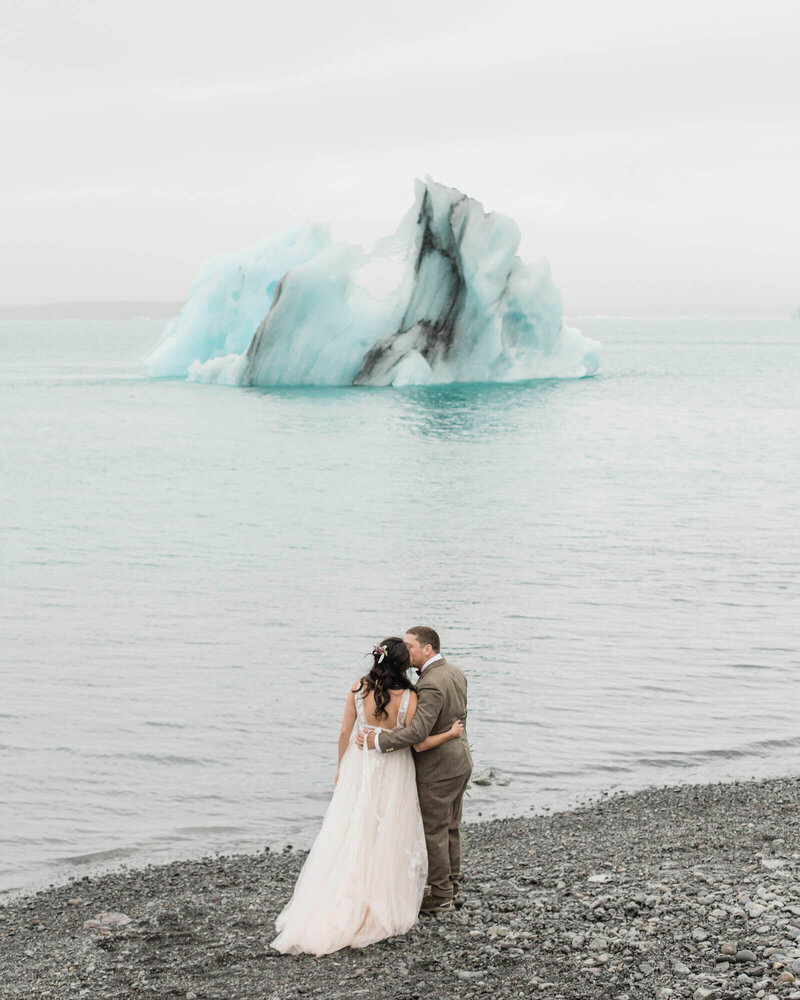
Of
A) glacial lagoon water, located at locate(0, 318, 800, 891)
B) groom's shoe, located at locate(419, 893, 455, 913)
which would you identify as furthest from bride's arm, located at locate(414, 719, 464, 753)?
glacial lagoon water, located at locate(0, 318, 800, 891)

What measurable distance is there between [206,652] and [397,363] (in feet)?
117

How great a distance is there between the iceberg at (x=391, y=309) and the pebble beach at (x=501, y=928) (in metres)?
36.6

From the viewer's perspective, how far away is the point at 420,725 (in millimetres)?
6047

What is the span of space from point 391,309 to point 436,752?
40.9 m

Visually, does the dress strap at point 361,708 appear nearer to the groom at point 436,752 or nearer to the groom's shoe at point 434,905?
the groom at point 436,752

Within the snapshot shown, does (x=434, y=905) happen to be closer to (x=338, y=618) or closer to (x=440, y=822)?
(x=440, y=822)

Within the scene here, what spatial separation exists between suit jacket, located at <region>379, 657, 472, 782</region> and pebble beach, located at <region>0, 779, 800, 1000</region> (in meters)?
0.86

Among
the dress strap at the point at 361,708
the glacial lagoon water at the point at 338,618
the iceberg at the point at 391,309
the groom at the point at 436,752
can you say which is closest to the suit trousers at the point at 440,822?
the groom at the point at 436,752

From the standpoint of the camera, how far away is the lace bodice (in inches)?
240

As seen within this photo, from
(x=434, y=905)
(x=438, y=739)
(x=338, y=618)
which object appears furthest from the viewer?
(x=338, y=618)

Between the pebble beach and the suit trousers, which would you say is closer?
the pebble beach

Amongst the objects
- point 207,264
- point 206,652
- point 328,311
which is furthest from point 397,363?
point 206,652

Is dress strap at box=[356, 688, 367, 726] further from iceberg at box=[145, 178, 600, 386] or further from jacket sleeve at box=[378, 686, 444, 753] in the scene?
iceberg at box=[145, 178, 600, 386]

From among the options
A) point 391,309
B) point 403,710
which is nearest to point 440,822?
point 403,710
